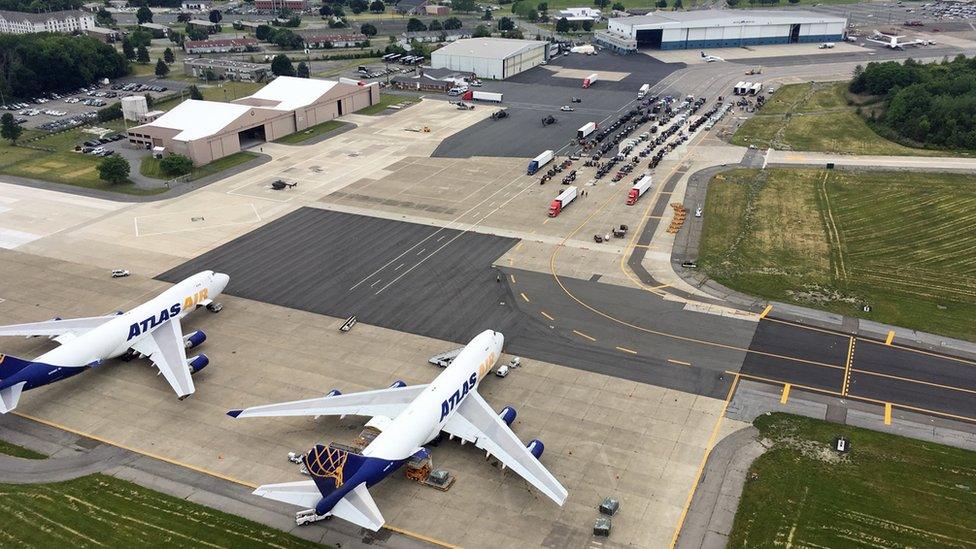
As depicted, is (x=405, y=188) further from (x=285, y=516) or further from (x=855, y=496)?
(x=855, y=496)

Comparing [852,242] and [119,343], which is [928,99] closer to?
[852,242]

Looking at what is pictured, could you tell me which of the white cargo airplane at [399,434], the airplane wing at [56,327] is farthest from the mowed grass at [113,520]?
the airplane wing at [56,327]

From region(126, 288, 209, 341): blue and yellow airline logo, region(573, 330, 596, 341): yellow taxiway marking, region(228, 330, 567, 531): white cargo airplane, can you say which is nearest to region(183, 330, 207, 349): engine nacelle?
region(126, 288, 209, 341): blue and yellow airline logo

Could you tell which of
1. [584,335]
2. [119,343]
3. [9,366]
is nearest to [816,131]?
[584,335]

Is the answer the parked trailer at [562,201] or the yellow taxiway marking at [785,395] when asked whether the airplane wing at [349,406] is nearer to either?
the yellow taxiway marking at [785,395]

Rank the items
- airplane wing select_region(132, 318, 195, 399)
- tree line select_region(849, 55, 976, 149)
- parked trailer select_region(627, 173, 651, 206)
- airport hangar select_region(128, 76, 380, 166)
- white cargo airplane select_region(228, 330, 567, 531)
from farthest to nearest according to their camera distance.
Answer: tree line select_region(849, 55, 976, 149) < airport hangar select_region(128, 76, 380, 166) < parked trailer select_region(627, 173, 651, 206) < airplane wing select_region(132, 318, 195, 399) < white cargo airplane select_region(228, 330, 567, 531)

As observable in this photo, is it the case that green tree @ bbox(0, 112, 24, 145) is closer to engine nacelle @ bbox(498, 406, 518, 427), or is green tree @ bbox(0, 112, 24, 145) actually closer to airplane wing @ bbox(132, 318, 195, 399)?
airplane wing @ bbox(132, 318, 195, 399)

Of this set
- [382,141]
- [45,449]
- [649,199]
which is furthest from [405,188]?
[45,449]
